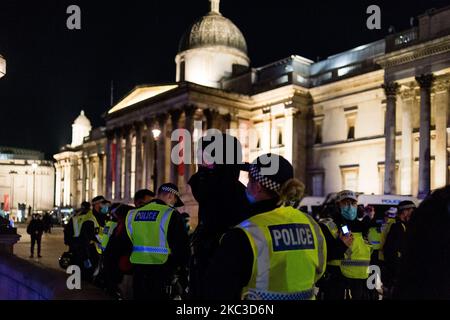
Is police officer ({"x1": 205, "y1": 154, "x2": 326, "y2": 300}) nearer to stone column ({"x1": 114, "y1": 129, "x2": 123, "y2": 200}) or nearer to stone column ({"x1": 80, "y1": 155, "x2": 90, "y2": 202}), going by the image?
stone column ({"x1": 114, "y1": 129, "x2": 123, "y2": 200})

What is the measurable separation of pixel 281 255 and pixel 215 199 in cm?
122

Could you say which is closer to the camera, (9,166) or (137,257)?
(137,257)

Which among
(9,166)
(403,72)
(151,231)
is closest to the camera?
(151,231)

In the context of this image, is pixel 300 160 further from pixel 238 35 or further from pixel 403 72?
pixel 238 35

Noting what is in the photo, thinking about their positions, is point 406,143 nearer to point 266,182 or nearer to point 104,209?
point 104,209

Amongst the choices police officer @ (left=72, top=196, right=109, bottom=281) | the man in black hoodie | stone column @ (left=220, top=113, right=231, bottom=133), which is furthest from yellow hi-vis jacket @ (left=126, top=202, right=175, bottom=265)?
stone column @ (left=220, top=113, right=231, bottom=133)

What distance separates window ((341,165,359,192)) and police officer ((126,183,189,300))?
28.8 metres

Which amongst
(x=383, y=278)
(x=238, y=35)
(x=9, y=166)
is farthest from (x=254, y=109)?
(x=9, y=166)

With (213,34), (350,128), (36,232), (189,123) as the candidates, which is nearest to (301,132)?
(350,128)

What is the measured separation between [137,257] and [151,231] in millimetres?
303

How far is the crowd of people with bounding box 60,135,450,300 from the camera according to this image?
1.58 m

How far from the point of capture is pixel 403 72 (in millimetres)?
26844

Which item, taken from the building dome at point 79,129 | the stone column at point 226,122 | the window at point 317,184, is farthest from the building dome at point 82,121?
the window at point 317,184

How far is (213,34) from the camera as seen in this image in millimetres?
46438
